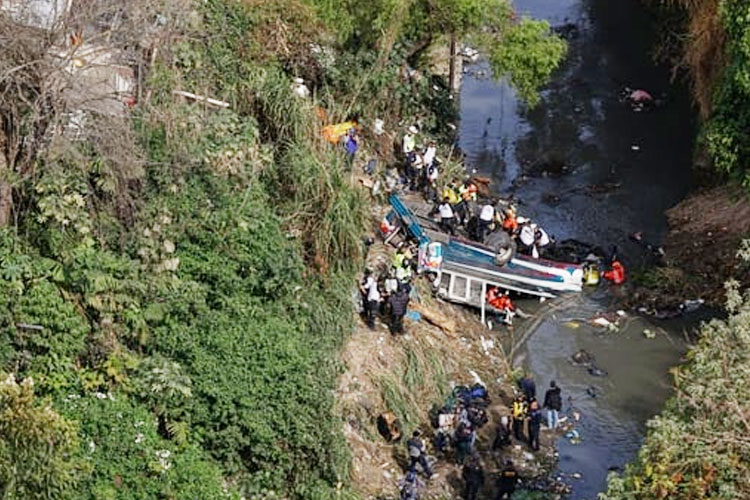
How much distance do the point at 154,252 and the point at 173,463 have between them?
3.57 meters

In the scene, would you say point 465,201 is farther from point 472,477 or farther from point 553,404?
point 472,477

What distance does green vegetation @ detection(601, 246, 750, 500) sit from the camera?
14.1 m

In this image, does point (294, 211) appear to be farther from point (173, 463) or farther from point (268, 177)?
point (173, 463)

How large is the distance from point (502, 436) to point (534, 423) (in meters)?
0.61

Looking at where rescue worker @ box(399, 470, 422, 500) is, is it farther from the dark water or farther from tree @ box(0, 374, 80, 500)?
tree @ box(0, 374, 80, 500)

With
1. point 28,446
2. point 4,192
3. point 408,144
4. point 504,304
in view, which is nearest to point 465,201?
point 408,144

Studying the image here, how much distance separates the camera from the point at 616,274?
25.9 metres

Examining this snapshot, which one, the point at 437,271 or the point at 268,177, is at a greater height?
the point at 268,177

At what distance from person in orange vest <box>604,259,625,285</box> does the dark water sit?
1.96ft

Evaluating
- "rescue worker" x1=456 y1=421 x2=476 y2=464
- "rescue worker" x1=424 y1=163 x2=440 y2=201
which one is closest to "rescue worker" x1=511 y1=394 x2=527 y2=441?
"rescue worker" x1=456 y1=421 x2=476 y2=464

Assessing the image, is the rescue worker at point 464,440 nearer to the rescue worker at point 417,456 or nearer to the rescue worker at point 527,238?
the rescue worker at point 417,456

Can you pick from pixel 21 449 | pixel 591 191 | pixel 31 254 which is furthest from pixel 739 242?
pixel 21 449

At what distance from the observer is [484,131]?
1318 inches

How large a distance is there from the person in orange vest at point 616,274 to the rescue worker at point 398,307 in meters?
6.01
